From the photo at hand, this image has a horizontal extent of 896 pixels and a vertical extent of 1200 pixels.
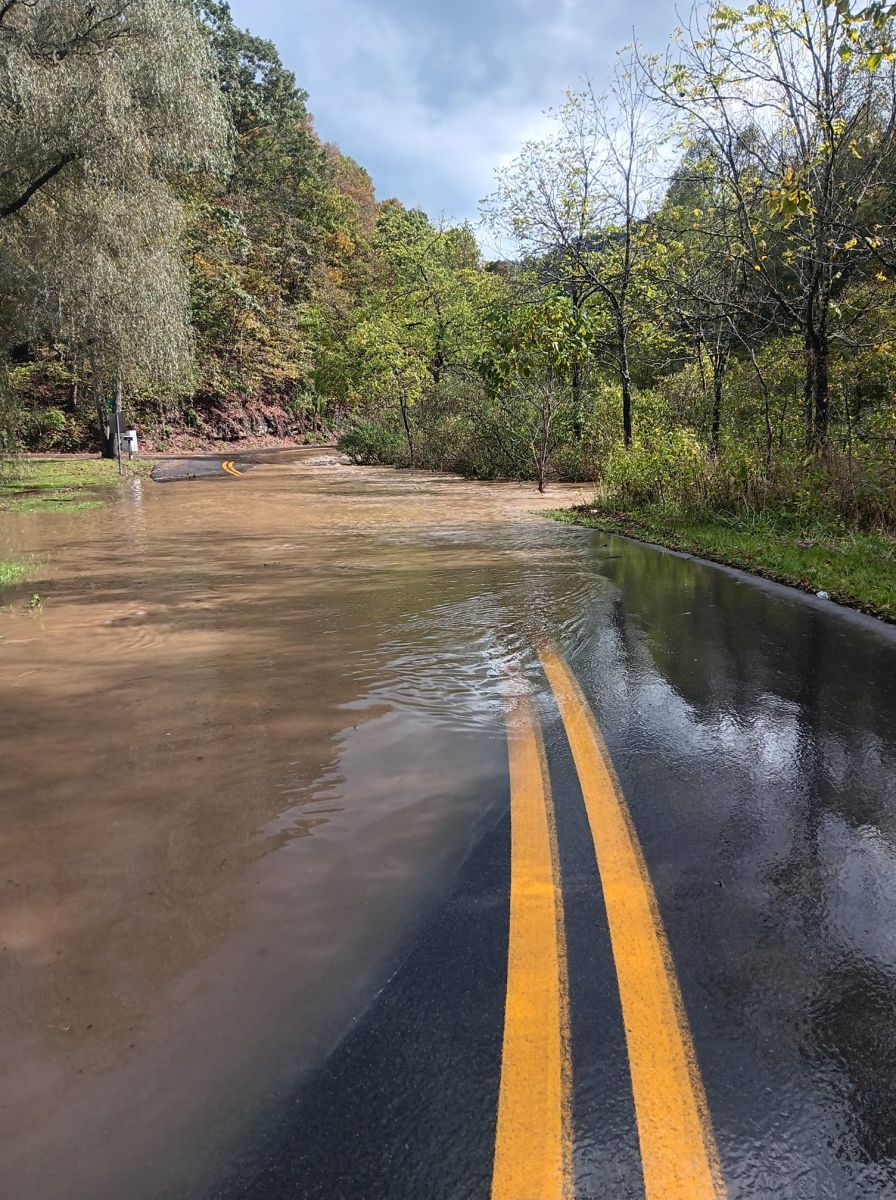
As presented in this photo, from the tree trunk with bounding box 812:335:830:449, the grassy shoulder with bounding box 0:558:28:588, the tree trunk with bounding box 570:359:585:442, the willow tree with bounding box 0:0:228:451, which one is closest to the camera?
the grassy shoulder with bounding box 0:558:28:588

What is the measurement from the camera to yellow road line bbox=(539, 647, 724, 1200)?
1798 millimetres

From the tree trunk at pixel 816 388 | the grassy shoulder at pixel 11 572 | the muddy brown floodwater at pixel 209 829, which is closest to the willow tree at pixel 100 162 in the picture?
the grassy shoulder at pixel 11 572

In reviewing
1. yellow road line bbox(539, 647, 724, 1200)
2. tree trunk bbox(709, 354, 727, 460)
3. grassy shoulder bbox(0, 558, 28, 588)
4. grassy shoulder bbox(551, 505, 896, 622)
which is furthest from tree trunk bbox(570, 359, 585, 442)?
yellow road line bbox(539, 647, 724, 1200)

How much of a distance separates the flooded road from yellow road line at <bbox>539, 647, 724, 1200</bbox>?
0.11ft

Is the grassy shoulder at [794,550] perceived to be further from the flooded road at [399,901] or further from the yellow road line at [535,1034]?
the yellow road line at [535,1034]

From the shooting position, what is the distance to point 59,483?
23.4 meters

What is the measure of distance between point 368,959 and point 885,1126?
4.70ft

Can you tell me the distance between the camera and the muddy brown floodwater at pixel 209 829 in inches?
79.8

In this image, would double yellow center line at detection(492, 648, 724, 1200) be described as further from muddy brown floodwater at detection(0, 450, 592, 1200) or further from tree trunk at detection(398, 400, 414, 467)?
tree trunk at detection(398, 400, 414, 467)

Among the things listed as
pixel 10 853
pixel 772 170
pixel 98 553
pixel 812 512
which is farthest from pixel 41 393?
pixel 10 853

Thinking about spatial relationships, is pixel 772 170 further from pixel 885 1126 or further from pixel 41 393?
pixel 41 393

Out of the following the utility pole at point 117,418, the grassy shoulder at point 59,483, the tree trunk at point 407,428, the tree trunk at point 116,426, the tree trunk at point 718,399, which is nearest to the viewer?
the tree trunk at point 718,399

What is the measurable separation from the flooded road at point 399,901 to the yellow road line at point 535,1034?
0.04m

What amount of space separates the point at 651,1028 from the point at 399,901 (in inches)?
38.8
